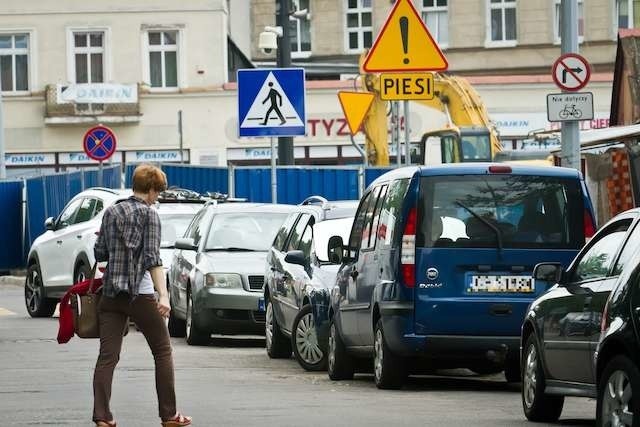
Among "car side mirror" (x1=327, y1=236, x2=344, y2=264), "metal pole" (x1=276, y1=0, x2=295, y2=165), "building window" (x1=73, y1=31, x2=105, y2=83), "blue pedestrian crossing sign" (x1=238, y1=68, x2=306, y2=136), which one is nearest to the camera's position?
"car side mirror" (x1=327, y1=236, x2=344, y2=264)

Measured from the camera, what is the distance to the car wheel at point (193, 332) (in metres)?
21.6

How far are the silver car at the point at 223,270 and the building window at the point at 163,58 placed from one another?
39705mm

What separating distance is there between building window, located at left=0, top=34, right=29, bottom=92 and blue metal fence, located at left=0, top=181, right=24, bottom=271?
2220 centimetres

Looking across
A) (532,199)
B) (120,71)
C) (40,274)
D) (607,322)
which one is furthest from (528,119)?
(607,322)

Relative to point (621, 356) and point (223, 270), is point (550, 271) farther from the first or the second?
point (223, 270)

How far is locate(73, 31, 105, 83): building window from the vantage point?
62562mm

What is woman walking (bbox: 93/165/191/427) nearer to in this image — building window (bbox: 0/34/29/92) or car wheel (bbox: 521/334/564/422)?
car wheel (bbox: 521/334/564/422)

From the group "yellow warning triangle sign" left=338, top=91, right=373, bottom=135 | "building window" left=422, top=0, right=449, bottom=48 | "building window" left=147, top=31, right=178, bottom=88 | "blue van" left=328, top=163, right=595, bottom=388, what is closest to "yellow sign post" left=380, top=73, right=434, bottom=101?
"blue van" left=328, top=163, right=595, bottom=388

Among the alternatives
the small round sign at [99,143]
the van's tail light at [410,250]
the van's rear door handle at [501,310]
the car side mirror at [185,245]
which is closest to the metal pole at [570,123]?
the car side mirror at [185,245]

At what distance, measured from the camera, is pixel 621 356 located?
32.5 feet

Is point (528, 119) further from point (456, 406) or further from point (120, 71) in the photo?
point (456, 406)

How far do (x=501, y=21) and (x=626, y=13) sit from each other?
4.64 metres

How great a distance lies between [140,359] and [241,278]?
2480mm

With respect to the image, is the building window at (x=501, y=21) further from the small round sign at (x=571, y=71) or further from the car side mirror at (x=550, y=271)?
the car side mirror at (x=550, y=271)
